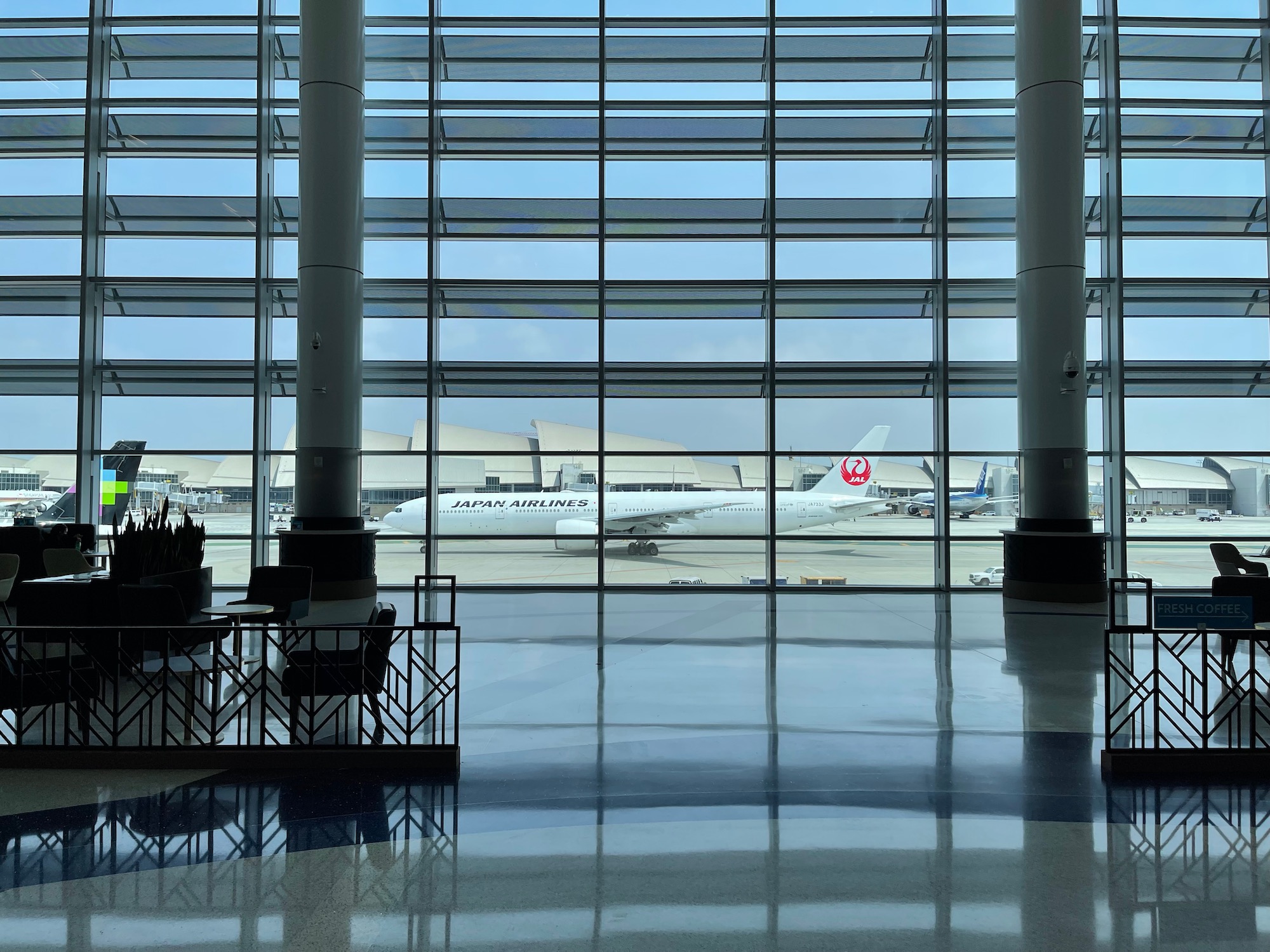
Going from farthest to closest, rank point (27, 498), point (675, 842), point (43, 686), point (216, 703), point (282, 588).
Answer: point (27, 498) → point (282, 588) → point (43, 686) → point (216, 703) → point (675, 842)

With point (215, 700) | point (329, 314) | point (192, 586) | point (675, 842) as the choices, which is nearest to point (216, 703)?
point (215, 700)

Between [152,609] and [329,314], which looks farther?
[329,314]

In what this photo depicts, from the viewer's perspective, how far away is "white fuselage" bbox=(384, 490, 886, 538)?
1302 centimetres

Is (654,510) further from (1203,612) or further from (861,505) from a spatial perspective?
(1203,612)

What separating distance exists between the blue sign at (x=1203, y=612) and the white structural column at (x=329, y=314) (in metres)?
9.19

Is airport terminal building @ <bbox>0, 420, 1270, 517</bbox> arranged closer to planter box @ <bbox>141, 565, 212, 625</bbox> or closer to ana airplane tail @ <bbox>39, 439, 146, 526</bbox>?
ana airplane tail @ <bbox>39, 439, 146, 526</bbox>

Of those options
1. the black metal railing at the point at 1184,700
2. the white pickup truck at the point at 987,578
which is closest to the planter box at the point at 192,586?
the black metal railing at the point at 1184,700

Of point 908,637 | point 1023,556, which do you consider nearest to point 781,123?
point 1023,556

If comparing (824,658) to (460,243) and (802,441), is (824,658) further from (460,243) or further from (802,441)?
(460,243)

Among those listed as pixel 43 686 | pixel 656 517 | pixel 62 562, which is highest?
pixel 656 517

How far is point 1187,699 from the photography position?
20.2ft

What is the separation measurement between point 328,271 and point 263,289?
1.99 metres

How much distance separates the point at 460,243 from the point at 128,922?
443 inches

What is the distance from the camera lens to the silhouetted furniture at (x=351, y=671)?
492 cm
